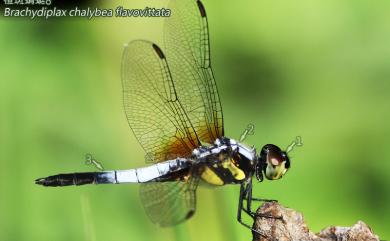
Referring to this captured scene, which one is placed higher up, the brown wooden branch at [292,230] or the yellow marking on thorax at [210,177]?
the yellow marking on thorax at [210,177]

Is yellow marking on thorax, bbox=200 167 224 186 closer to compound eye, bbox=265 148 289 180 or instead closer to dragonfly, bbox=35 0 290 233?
dragonfly, bbox=35 0 290 233

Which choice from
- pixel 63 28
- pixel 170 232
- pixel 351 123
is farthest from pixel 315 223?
pixel 63 28

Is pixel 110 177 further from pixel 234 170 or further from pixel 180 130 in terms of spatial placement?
pixel 234 170

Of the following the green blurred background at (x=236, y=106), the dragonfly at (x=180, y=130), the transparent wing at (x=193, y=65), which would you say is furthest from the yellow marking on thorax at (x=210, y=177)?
the transparent wing at (x=193, y=65)

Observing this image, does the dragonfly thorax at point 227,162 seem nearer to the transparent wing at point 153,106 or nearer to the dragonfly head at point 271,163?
the dragonfly head at point 271,163

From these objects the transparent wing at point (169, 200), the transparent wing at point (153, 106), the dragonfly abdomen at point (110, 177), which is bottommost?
the transparent wing at point (169, 200)
